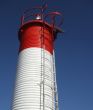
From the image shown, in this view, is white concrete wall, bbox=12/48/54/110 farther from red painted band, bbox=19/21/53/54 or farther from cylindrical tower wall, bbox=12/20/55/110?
red painted band, bbox=19/21/53/54

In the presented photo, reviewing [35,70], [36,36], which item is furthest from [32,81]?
[36,36]

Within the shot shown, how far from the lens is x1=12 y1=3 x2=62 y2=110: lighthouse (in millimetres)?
16500

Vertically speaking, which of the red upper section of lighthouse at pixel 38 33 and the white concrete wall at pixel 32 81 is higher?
the red upper section of lighthouse at pixel 38 33

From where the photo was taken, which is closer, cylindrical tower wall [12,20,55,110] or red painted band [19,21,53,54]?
cylindrical tower wall [12,20,55,110]

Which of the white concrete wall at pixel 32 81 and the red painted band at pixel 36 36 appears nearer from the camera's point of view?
the white concrete wall at pixel 32 81

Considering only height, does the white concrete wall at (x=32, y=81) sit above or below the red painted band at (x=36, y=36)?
below

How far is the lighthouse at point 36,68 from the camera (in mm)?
16500

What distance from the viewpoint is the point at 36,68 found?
1770 centimetres

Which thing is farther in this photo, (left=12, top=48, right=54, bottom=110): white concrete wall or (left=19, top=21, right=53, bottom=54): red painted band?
(left=19, top=21, right=53, bottom=54): red painted band

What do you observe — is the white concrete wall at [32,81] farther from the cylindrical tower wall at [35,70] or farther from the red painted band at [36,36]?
the red painted band at [36,36]

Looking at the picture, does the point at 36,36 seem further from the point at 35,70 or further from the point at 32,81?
the point at 32,81

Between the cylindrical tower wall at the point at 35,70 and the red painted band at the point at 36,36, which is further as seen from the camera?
the red painted band at the point at 36,36

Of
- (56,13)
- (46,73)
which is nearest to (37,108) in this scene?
(46,73)

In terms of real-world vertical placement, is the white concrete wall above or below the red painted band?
below
